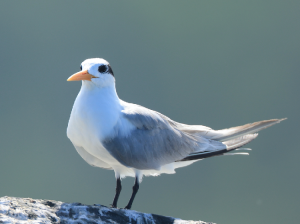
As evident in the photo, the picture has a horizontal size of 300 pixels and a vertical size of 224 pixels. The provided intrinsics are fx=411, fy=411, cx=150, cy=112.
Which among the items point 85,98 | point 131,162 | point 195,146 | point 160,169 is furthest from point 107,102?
point 195,146

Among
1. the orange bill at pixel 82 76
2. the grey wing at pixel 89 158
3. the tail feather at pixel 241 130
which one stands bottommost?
the grey wing at pixel 89 158

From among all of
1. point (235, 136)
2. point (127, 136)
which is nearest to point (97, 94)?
point (127, 136)

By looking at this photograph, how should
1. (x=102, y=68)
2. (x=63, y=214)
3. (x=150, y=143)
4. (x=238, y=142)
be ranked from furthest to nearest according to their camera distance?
1. (x=238, y=142)
2. (x=150, y=143)
3. (x=102, y=68)
4. (x=63, y=214)

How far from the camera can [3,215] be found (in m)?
3.29

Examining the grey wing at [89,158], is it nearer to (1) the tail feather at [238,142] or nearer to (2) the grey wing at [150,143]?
(2) the grey wing at [150,143]

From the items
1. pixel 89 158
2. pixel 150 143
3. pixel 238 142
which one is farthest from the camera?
pixel 238 142

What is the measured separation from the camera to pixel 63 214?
3.59 metres

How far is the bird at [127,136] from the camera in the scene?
4.06 metres

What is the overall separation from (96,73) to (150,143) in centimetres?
96

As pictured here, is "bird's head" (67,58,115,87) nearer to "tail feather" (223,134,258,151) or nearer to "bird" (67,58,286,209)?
"bird" (67,58,286,209)

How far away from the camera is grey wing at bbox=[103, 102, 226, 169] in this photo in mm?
4156

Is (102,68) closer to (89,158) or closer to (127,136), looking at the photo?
(127,136)

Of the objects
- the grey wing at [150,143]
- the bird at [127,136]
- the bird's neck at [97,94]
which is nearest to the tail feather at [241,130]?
the bird at [127,136]

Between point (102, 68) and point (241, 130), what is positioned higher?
point (102, 68)
